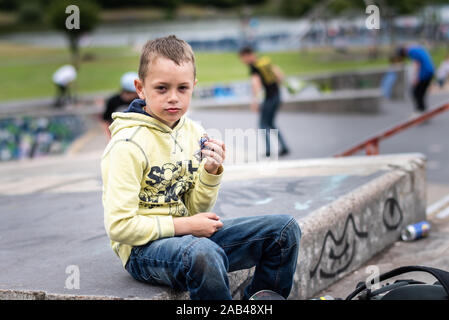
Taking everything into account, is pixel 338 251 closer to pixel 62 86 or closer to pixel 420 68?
pixel 420 68

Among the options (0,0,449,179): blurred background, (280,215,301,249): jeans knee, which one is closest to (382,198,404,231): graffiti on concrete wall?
(280,215,301,249): jeans knee

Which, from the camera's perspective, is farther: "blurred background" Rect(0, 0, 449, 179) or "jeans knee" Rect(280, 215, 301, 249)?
"blurred background" Rect(0, 0, 449, 179)

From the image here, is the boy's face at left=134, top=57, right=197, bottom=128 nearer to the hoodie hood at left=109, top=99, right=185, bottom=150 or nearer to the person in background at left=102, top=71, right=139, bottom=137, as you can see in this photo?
the hoodie hood at left=109, top=99, right=185, bottom=150

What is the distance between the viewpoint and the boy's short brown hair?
2.54 m

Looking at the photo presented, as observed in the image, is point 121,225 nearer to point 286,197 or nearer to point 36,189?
point 286,197

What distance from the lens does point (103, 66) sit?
48281mm

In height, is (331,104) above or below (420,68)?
below

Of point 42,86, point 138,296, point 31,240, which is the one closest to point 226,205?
point 31,240

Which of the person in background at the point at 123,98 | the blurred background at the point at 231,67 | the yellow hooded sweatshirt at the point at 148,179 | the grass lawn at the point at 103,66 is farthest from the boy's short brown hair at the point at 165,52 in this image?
the grass lawn at the point at 103,66

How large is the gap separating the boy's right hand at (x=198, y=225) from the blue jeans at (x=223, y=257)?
55mm

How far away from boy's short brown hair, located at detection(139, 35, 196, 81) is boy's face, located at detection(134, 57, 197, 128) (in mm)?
19

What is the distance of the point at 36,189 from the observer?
602 cm

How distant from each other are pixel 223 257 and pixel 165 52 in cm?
91

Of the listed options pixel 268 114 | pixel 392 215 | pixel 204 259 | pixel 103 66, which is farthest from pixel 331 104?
pixel 103 66
